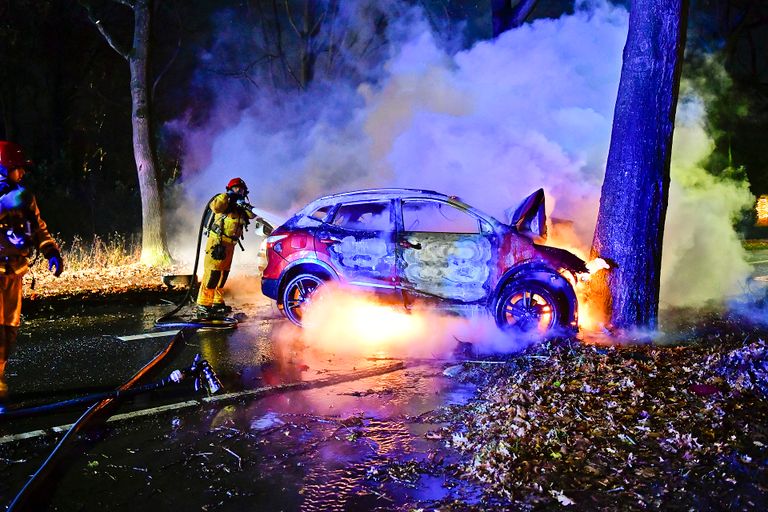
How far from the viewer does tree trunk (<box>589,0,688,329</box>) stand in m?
7.54

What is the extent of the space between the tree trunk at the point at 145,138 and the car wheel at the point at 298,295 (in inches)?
269

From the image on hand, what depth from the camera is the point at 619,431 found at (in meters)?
4.65

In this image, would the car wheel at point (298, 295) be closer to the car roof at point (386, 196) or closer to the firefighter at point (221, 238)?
the car roof at point (386, 196)

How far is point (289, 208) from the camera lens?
17078 mm

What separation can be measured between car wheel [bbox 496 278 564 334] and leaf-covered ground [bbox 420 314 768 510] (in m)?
1.05

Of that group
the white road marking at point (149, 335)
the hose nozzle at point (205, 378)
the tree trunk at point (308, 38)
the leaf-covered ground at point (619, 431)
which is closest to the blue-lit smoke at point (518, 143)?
the leaf-covered ground at point (619, 431)

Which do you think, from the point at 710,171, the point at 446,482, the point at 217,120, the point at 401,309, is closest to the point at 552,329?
the point at 401,309

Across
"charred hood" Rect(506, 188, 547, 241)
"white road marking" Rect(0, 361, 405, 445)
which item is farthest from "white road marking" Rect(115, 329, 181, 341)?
"charred hood" Rect(506, 188, 547, 241)

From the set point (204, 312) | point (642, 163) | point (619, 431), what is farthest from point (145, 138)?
point (619, 431)

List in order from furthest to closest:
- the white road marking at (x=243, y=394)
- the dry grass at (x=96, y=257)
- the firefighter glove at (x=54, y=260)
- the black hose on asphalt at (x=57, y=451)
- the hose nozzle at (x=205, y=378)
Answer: the dry grass at (x=96, y=257)
the hose nozzle at (x=205, y=378)
the firefighter glove at (x=54, y=260)
the white road marking at (x=243, y=394)
the black hose on asphalt at (x=57, y=451)

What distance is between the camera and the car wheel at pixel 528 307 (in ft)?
24.8

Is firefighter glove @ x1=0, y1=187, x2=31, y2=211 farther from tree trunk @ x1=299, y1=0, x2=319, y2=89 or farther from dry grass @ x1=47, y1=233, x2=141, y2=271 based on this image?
tree trunk @ x1=299, y1=0, x2=319, y2=89

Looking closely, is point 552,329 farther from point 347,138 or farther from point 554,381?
point 347,138

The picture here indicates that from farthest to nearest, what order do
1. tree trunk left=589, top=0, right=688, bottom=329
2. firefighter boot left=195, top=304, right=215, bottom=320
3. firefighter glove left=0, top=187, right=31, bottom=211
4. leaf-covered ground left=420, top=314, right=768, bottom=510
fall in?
firefighter boot left=195, top=304, right=215, bottom=320 → tree trunk left=589, top=0, right=688, bottom=329 → firefighter glove left=0, top=187, right=31, bottom=211 → leaf-covered ground left=420, top=314, right=768, bottom=510
